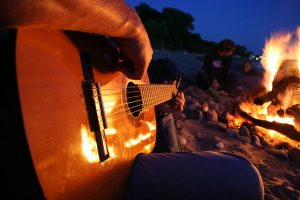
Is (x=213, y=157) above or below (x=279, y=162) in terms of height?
above

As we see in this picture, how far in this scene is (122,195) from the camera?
63.1 inches

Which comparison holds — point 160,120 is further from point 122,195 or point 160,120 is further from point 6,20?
point 6,20

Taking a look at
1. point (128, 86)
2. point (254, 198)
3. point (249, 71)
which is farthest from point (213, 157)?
point (249, 71)

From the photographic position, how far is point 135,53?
1.61 m

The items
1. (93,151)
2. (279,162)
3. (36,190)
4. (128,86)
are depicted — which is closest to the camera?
(36,190)

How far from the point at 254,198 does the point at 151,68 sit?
5.17 m

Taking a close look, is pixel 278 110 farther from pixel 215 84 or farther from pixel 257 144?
pixel 215 84

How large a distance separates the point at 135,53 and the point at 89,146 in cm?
63

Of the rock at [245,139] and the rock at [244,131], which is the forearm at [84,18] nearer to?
the rock at [245,139]

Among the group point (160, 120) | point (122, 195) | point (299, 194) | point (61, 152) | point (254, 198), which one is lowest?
point (299, 194)

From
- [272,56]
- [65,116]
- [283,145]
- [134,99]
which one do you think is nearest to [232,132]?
[283,145]

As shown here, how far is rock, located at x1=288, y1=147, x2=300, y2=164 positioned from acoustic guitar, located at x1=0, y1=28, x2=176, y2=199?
8.55 ft

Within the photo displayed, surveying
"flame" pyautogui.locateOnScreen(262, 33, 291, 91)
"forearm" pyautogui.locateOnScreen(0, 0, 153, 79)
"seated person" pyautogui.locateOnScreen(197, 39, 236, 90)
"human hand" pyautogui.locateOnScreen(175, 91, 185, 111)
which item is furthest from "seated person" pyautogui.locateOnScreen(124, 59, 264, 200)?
"seated person" pyautogui.locateOnScreen(197, 39, 236, 90)

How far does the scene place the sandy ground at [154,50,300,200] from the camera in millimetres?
2676
